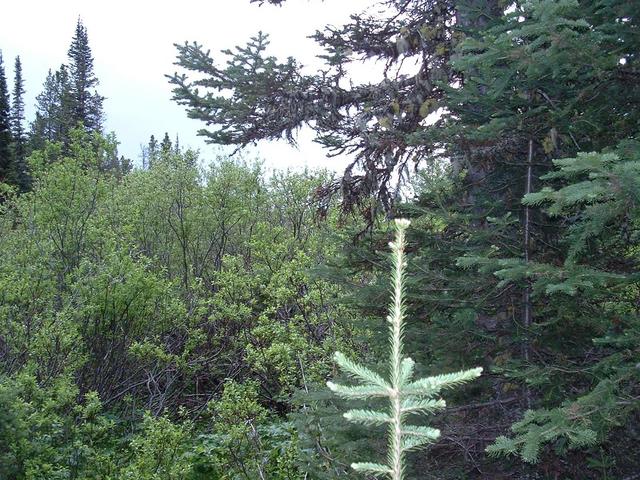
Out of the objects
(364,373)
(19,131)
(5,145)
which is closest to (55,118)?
(19,131)

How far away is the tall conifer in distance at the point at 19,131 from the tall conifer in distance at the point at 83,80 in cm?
470

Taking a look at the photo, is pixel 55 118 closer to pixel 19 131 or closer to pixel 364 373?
pixel 19 131

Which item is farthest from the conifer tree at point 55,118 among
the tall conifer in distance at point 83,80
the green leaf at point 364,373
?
the green leaf at point 364,373

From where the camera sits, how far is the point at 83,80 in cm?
4566

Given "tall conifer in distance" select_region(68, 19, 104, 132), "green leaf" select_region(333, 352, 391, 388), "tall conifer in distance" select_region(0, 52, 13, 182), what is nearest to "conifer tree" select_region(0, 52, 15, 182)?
"tall conifer in distance" select_region(0, 52, 13, 182)

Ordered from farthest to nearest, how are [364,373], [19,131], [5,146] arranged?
[19,131], [5,146], [364,373]

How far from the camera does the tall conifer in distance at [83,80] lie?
42.4 meters

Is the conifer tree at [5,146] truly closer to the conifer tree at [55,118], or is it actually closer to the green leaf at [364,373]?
the conifer tree at [55,118]

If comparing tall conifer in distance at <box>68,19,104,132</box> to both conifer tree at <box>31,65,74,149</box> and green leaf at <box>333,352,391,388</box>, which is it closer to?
conifer tree at <box>31,65,74,149</box>

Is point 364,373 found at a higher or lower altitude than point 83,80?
lower

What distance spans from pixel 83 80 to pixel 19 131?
730 centimetres

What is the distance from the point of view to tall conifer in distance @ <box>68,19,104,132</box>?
1670 inches

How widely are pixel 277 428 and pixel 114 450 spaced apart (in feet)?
7.05

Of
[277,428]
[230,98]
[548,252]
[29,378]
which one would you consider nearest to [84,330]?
[29,378]
